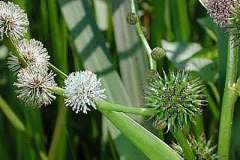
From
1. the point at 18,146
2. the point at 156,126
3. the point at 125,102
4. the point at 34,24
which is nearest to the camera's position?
the point at 156,126

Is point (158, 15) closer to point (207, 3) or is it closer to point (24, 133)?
point (24, 133)

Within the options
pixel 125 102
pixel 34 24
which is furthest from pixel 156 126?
pixel 34 24

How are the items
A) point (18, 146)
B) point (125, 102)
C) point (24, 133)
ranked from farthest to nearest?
point (18, 146) < point (24, 133) < point (125, 102)

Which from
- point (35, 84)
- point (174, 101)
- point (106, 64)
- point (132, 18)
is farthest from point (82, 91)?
point (106, 64)

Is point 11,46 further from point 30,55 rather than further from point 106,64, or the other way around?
point 106,64

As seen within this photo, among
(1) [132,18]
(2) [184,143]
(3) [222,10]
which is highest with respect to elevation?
(1) [132,18]

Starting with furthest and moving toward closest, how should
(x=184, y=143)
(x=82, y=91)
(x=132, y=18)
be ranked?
(x=132, y=18)
(x=184, y=143)
(x=82, y=91)

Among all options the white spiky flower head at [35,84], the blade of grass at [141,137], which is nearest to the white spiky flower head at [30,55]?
the white spiky flower head at [35,84]
